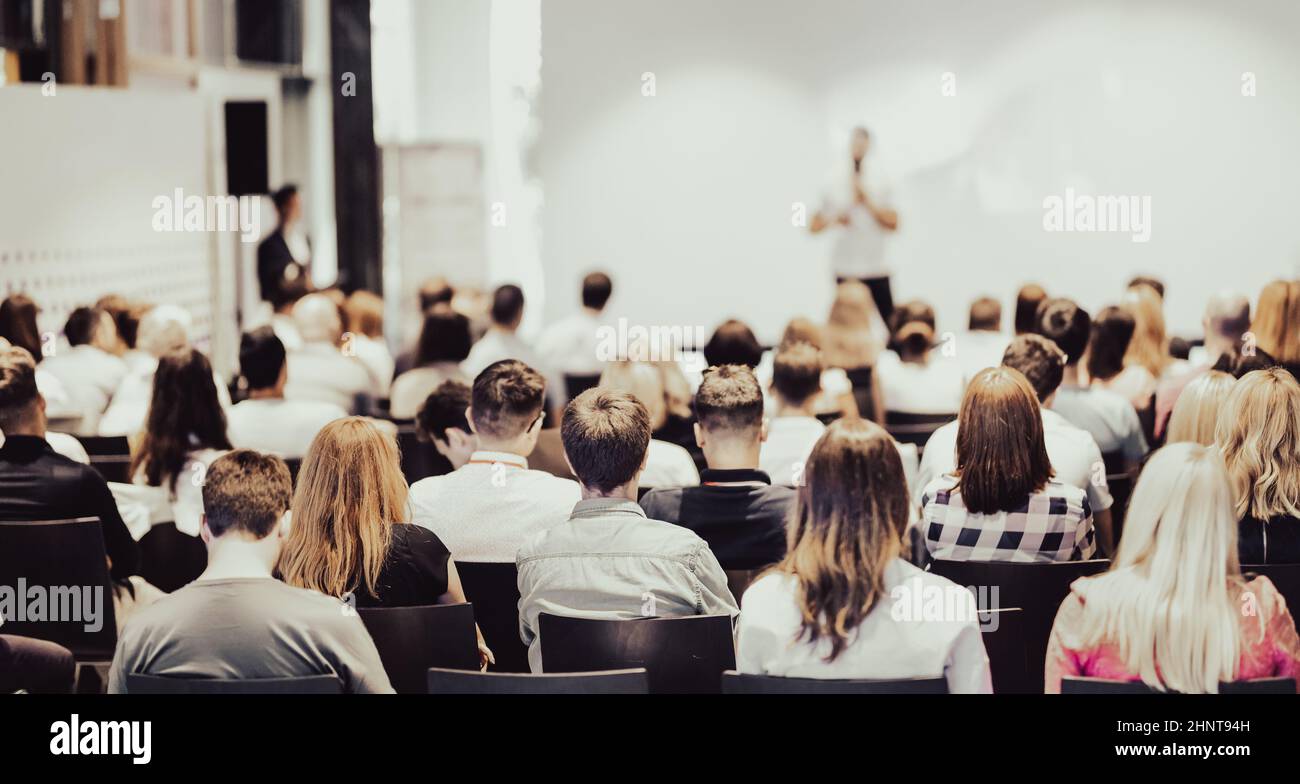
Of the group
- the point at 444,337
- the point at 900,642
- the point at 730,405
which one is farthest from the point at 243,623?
the point at 444,337

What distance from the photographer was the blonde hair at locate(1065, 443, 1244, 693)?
7.64ft

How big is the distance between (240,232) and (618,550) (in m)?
7.36

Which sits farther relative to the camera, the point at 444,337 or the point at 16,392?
the point at 444,337

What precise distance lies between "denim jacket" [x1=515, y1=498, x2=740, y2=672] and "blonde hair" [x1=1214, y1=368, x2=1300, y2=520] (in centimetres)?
126

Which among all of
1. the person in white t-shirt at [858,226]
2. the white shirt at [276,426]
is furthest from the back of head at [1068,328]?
the person in white t-shirt at [858,226]

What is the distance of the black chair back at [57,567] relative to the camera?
335cm

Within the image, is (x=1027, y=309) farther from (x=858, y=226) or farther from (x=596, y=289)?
(x=858, y=226)

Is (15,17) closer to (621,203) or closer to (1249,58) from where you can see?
(621,203)

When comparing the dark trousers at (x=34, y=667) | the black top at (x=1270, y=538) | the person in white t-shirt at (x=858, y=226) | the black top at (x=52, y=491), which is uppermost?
the person in white t-shirt at (x=858, y=226)

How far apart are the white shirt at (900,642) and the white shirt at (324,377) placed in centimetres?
376

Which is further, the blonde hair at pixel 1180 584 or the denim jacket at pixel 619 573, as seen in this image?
the denim jacket at pixel 619 573

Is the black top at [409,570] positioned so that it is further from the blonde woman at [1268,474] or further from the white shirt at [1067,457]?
the blonde woman at [1268,474]

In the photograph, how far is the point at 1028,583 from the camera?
3041 mm

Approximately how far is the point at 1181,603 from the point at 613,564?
1.09m
